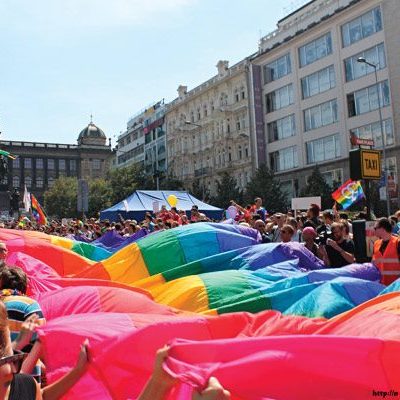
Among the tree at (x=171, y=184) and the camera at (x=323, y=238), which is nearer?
the camera at (x=323, y=238)

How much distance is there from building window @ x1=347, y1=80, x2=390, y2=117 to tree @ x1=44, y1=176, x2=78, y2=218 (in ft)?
144

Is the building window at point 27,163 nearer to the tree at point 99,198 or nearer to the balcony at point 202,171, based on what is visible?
the tree at point 99,198

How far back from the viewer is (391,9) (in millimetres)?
41219

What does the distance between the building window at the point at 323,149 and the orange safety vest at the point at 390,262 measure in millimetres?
40782

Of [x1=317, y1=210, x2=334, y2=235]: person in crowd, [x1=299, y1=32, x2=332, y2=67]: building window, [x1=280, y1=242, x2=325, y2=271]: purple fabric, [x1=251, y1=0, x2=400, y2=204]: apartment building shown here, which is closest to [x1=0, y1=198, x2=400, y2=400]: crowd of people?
[x1=280, y1=242, x2=325, y2=271]: purple fabric

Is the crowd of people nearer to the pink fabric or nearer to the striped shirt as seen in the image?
the striped shirt

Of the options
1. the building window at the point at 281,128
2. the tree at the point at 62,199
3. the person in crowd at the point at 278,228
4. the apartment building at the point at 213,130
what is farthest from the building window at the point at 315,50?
the tree at the point at 62,199

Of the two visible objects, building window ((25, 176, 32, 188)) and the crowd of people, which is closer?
the crowd of people

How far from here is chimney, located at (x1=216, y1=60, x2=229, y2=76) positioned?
206 ft

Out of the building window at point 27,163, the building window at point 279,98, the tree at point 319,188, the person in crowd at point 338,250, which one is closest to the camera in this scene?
the person in crowd at point 338,250

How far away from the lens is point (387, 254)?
6.88 meters

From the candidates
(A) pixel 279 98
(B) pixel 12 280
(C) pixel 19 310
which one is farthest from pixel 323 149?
(C) pixel 19 310

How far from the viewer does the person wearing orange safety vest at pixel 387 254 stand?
6.77m

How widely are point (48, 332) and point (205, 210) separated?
844 inches
